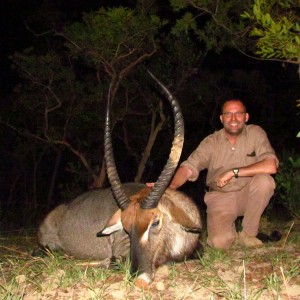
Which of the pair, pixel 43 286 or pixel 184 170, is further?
pixel 184 170

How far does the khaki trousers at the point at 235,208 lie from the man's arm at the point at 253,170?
0.37ft

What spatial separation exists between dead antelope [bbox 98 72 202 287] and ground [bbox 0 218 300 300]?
0.44ft

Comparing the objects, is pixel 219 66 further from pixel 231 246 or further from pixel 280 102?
pixel 231 246

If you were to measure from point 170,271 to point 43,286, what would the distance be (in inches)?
37.8

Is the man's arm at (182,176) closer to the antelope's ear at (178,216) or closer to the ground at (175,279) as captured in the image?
the antelope's ear at (178,216)

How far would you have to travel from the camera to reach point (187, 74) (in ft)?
33.3

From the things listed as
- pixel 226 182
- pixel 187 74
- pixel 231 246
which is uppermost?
pixel 187 74

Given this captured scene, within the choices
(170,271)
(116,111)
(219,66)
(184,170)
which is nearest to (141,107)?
(116,111)

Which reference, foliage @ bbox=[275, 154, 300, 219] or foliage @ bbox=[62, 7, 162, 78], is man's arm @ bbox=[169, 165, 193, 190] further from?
foliage @ bbox=[62, 7, 162, 78]

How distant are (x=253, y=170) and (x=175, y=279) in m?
1.63

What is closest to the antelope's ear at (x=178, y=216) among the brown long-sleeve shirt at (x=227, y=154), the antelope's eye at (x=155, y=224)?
the antelope's eye at (x=155, y=224)

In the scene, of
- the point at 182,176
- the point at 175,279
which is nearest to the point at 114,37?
the point at 182,176

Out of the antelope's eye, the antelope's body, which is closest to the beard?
the antelope's body

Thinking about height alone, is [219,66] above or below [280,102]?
above
